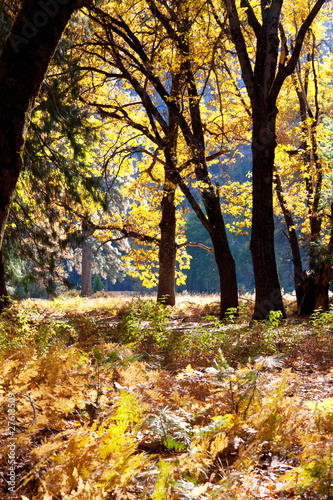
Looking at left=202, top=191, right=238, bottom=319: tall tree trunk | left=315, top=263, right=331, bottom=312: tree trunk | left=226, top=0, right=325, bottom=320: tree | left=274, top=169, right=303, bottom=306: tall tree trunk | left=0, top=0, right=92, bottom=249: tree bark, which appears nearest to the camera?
left=0, top=0, right=92, bottom=249: tree bark

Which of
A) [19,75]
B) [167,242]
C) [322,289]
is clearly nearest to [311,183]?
[322,289]

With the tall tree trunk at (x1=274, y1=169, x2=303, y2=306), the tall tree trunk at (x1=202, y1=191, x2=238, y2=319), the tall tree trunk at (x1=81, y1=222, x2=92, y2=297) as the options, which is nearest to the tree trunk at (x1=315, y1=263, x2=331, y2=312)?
the tall tree trunk at (x1=274, y1=169, x2=303, y2=306)

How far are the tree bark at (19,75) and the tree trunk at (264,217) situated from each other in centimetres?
510

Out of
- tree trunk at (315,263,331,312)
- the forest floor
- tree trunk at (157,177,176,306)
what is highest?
tree trunk at (157,177,176,306)

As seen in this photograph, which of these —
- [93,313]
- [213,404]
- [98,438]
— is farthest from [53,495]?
[93,313]

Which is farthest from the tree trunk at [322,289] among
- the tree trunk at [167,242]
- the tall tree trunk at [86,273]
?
the tall tree trunk at [86,273]

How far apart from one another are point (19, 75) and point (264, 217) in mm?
5431

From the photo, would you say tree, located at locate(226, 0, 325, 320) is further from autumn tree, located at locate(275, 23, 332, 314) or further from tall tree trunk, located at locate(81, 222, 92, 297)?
tall tree trunk, located at locate(81, 222, 92, 297)

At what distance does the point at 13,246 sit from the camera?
8.12 meters

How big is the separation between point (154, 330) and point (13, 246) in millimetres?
3956

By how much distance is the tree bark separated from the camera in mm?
3205

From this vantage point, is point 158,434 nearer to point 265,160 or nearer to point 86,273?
point 265,160

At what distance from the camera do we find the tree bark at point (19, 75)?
321 cm

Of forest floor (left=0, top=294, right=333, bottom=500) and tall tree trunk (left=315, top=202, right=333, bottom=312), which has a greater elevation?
tall tree trunk (left=315, top=202, right=333, bottom=312)
